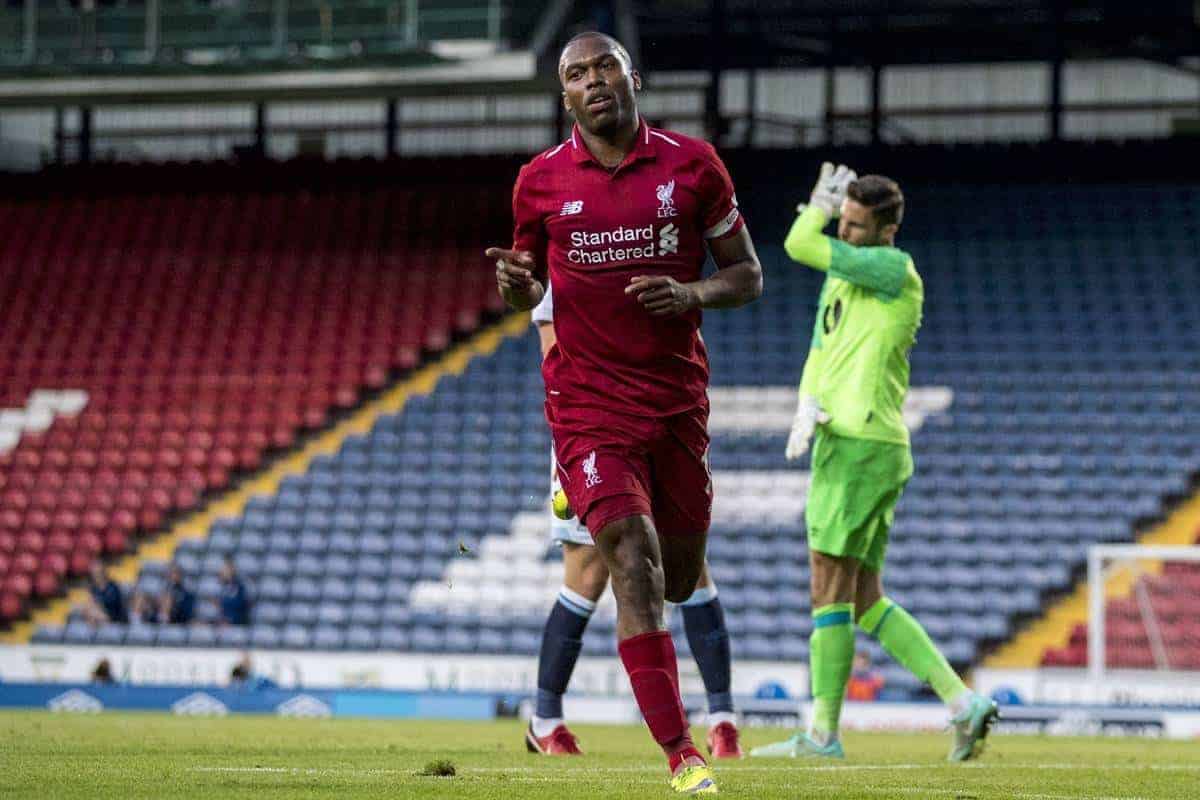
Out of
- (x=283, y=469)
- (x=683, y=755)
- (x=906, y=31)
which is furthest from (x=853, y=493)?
(x=906, y=31)

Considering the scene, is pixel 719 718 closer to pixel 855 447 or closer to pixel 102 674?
pixel 855 447

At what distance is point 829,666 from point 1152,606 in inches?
329

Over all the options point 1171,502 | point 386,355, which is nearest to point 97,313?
point 386,355

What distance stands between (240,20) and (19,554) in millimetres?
6717

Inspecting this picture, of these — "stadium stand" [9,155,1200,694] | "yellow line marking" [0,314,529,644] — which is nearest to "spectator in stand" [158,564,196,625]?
"stadium stand" [9,155,1200,694]

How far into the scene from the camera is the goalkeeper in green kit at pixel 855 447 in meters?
8.08

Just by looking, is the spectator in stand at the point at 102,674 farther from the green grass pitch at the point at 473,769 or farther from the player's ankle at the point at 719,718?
the player's ankle at the point at 719,718

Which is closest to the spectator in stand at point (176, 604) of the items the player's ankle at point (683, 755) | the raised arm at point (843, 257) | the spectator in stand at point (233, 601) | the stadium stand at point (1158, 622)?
the spectator in stand at point (233, 601)

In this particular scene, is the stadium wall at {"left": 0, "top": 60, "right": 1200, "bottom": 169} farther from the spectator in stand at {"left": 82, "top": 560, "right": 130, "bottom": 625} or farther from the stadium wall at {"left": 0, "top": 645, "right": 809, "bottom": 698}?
the stadium wall at {"left": 0, "top": 645, "right": 809, "bottom": 698}

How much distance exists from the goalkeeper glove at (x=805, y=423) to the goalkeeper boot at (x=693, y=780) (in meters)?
2.93

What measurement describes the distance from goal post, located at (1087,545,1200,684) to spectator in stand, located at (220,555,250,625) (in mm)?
8294

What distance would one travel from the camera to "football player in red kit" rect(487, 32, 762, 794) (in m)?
5.84

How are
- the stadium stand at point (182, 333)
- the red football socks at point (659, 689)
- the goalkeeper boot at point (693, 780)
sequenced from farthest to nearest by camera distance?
1. the stadium stand at point (182, 333)
2. the red football socks at point (659, 689)
3. the goalkeeper boot at point (693, 780)

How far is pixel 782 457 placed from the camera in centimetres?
2114
